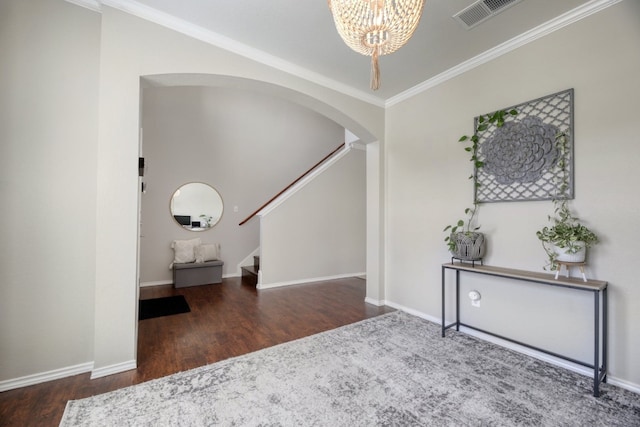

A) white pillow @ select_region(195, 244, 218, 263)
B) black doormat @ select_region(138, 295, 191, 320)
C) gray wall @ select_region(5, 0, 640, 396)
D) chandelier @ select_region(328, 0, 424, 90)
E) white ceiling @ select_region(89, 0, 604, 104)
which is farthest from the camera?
white pillow @ select_region(195, 244, 218, 263)

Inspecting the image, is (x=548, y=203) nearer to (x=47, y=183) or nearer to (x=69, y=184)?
(x=69, y=184)

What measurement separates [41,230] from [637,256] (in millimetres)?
4140

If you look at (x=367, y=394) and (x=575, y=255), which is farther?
(x=575, y=255)

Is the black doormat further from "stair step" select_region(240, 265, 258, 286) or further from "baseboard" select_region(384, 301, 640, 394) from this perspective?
"baseboard" select_region(384, 301, 640, 394)

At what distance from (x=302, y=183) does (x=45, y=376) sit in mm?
3838

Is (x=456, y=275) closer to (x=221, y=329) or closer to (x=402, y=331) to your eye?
(x=402, y=331)

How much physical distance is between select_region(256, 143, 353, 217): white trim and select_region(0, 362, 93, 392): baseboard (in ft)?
9.36

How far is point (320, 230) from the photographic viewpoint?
17.0 feet

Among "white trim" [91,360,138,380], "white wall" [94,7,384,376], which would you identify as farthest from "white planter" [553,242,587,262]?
"white trim" [91,360,138,380]

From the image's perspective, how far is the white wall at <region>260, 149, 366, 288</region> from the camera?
4.68 metres

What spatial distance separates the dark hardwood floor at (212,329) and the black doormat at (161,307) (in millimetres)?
128

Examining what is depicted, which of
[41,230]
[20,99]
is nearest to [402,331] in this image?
[41,230]

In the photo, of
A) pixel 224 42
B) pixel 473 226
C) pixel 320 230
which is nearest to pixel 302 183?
pixel 320 230

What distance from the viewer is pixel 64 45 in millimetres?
1999
